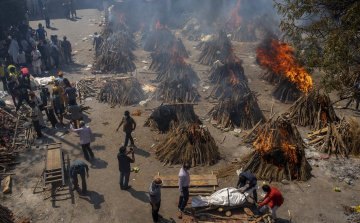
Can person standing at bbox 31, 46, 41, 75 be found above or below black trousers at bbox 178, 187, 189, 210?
above

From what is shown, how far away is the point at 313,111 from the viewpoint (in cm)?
1339

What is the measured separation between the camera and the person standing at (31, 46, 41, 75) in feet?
56.4

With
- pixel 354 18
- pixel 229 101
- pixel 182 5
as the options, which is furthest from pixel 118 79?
pixel 182 5

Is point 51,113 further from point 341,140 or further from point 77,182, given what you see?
point 341,140

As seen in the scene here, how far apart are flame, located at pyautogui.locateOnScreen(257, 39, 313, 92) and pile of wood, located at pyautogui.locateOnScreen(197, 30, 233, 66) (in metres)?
2.19

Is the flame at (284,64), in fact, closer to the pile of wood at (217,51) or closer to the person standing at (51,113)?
the pile of wood at (217,51)

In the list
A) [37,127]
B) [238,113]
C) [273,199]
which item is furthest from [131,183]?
[238,113]

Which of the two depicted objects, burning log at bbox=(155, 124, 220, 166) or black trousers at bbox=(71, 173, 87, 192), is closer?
black trousers at bbox=(71, 173, 87, 192)

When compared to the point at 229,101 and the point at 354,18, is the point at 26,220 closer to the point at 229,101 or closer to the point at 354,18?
the point at 229,101

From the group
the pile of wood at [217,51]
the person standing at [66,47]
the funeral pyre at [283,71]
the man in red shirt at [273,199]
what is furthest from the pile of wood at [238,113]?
the person standing at [66,47]

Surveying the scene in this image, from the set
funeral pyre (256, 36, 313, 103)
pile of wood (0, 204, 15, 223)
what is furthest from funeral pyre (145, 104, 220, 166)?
funeral pyre (256, 36, 313, 103)

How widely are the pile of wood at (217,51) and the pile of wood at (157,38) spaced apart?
10.4 feet

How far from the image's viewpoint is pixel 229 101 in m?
13.6

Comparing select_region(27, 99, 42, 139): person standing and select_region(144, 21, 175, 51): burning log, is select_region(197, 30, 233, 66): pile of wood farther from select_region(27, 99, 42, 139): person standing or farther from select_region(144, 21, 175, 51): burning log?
select_region(27, 99, 42, 139): person standing
